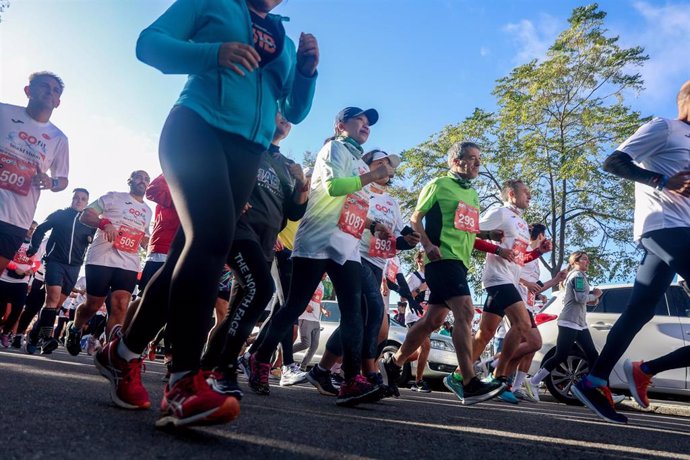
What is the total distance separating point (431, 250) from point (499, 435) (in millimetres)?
2012

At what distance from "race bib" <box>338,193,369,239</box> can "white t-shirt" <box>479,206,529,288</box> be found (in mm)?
1818

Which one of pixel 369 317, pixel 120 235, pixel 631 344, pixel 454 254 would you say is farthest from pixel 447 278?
pixel 631 344

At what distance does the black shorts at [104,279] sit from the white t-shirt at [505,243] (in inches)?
155

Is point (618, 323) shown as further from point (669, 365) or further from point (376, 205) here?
point (376, 205)

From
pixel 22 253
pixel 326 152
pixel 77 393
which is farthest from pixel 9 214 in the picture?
pixel 22 253

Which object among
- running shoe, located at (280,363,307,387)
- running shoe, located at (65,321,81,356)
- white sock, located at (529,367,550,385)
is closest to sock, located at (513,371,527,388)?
white sock, located at (529,367,550,385)

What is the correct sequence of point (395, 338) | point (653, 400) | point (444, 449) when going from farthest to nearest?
1. point (395, 338)
2. point (653, 400)
3. point (444, 449)

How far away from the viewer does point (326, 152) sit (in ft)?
14.0

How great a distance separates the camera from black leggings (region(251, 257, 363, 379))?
3.87 metres

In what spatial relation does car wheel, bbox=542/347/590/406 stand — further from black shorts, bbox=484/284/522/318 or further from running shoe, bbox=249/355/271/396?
running shoe, bbox=249/355/271/396

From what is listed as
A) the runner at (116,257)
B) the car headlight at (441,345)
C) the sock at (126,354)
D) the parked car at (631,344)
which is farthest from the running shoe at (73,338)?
the parked car at (631,344)

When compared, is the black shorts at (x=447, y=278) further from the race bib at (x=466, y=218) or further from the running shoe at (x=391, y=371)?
the running shoe at (x=391, y=371)

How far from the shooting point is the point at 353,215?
4336 millimetres

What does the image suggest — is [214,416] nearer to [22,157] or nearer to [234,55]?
[234,55]
